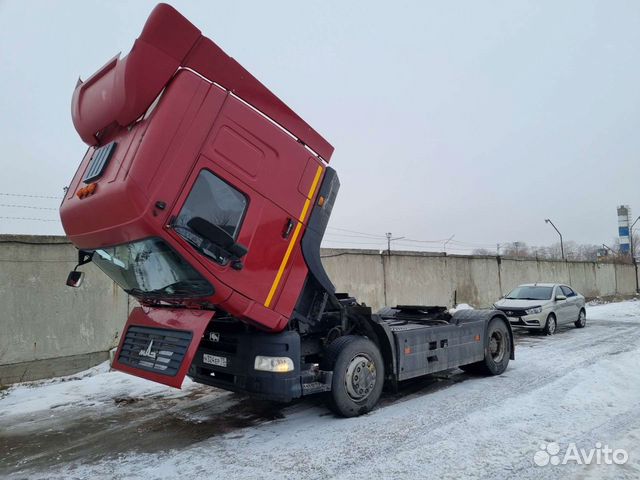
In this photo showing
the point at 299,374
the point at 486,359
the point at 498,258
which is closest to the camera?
the point at 299,374

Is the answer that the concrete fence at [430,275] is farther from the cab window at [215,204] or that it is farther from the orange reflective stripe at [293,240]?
the cab window at [215,204]

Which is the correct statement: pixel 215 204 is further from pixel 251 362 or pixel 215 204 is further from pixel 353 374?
pixel 353 374

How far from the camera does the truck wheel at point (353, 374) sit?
5422 mm

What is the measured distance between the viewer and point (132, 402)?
6629 millimetres

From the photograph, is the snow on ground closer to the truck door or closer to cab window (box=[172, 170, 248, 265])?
the truck door

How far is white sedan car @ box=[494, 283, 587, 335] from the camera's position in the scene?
13219 mm

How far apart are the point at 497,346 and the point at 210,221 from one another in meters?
5.92

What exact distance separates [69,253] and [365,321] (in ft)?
18.5

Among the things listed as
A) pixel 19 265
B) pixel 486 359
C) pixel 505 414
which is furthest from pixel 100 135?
pixel 486 359

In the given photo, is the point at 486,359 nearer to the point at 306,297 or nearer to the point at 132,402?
the point at 306,297

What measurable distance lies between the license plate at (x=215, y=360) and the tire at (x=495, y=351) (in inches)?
177

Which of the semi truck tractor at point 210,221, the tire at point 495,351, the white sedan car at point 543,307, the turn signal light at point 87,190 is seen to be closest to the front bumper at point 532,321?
the white sedan car at point 543,307

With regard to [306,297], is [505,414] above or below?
below

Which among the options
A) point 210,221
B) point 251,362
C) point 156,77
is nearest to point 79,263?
point 210,221
